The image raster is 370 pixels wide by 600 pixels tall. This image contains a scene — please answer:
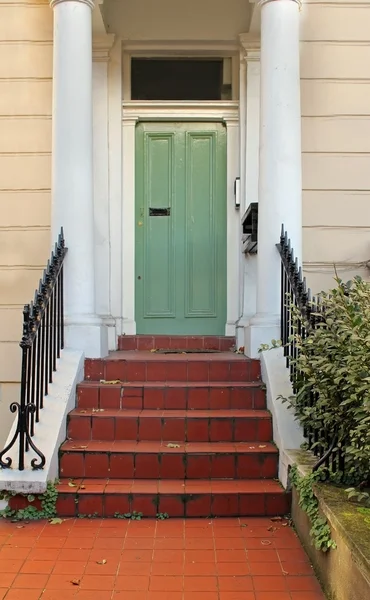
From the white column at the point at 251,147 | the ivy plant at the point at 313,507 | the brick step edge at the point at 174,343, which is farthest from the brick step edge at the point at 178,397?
the white column at the point at 251,147

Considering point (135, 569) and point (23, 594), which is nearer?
point (23, 594)

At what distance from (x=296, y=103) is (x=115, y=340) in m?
2.81

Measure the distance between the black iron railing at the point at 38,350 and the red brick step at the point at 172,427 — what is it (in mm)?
369

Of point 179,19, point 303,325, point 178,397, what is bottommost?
point 178,397

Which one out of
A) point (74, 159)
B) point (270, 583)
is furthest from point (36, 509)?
point (74, 159)

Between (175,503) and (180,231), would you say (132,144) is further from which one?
(175,503)

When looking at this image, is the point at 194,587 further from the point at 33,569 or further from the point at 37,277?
the point at 37,277

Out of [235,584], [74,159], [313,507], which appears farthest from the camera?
[74,159]

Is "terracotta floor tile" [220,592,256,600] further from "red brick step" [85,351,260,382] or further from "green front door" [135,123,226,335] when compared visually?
"green front door" [135,123,226,335]

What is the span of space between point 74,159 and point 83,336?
5.06ft

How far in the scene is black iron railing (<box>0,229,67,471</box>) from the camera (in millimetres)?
3785

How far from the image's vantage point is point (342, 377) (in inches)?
122

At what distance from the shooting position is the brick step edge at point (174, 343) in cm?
595

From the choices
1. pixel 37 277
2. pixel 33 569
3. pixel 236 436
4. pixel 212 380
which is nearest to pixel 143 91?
pixel 37 277
